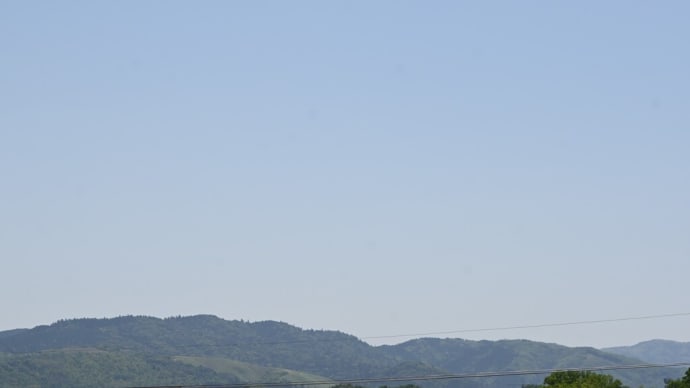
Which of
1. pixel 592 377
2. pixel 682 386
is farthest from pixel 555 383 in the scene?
pixel 682 386

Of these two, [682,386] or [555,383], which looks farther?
[555,383]

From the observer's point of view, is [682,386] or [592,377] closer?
[682,386]

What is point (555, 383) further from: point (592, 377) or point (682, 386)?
point (682, 386)

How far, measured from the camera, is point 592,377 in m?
171

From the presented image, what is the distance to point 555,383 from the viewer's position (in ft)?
576

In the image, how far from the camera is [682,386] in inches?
6014

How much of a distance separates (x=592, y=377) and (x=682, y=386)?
2010cm

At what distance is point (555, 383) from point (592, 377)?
668 centimetres

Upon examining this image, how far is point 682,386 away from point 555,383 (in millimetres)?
26337
